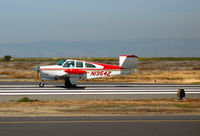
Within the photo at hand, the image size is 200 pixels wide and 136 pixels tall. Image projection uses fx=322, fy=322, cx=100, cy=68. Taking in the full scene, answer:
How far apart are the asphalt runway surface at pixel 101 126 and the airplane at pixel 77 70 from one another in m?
15.5

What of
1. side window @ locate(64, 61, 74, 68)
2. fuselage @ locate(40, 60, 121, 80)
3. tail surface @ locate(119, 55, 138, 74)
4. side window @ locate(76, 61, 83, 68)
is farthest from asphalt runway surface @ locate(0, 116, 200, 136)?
tail surface @ locate(119, 55, 138, 74)

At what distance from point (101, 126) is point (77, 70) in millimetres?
→ 17695

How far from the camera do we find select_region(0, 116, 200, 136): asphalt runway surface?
31.7ft

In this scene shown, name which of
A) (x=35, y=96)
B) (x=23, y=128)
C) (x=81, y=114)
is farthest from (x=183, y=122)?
(x=35, y=96)

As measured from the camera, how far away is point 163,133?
9.70 m

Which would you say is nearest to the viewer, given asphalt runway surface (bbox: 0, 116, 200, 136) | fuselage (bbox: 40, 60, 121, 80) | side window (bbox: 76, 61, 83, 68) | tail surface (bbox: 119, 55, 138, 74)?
asphalt runway surface (bbox: 0, 116, 200, 136)

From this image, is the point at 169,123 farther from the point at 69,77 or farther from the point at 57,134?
the point at 69,77

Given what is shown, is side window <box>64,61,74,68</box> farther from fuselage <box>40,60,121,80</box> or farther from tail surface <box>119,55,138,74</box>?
tail surface <box>119,55,138,74</box>

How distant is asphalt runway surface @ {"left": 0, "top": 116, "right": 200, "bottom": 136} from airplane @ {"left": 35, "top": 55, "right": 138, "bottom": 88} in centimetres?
1551

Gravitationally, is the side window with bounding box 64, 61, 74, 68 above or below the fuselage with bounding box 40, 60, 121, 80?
above

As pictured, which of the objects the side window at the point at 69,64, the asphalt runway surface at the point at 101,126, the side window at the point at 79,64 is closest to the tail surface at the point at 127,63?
the side window at the point at 79,64

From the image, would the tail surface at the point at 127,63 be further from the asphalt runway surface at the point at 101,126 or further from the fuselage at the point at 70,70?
the asphalt runway surface at the point at 101,126

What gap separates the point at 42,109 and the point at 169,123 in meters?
6.63

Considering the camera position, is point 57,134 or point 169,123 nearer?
point 57,134
